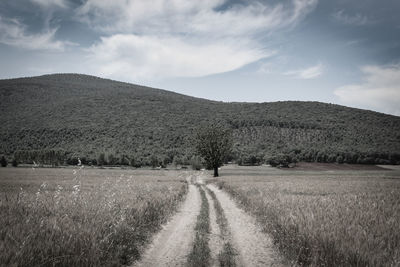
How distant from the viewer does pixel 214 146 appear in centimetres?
5484

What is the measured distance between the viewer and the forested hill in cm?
10706

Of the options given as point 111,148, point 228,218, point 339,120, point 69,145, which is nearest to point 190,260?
point 228,218

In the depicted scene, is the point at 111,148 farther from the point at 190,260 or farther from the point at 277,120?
the point at 190,260

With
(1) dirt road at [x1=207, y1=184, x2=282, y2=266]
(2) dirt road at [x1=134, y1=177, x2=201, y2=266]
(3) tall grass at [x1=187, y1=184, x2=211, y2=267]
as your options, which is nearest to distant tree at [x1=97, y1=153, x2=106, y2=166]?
(2) dirt road at [x1=134, y1=177, x2=201, y2=266]

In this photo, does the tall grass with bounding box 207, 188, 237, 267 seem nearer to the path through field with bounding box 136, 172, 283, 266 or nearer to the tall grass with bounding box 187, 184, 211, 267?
the path through field with bounding box 136, 172, 283, 266

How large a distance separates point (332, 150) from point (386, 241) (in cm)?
10709

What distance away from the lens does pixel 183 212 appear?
15047 mm

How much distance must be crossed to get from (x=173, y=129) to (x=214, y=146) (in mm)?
87709

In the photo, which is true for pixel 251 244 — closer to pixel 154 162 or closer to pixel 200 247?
pixel 200 247

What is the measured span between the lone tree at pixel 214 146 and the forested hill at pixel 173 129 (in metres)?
49.0

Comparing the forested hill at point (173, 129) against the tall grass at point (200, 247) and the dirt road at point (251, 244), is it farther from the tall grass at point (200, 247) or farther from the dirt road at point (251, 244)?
the tall grass at point (200, 247)

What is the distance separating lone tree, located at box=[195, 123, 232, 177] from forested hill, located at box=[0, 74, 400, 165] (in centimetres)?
4898

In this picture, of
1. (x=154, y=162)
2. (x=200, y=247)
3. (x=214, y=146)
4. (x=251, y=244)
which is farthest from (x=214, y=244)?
(x=154, y=162)

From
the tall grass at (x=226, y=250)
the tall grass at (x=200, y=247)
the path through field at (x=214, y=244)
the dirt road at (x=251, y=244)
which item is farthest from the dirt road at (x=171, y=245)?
the dirt road at (x=251, y=244)
